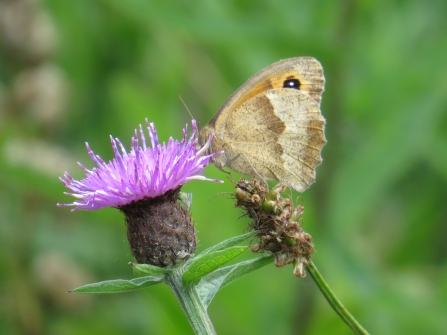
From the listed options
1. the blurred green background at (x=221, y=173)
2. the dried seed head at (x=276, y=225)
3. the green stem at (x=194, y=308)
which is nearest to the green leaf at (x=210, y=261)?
the green stem at (x=194, y=308)

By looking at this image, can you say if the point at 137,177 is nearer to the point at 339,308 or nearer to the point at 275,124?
the point at 339,308

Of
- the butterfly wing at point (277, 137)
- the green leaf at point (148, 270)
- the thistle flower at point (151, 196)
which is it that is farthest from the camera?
the butterfly wing at point (277, 137)

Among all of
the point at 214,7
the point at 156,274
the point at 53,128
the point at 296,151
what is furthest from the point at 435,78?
the point at 53,128

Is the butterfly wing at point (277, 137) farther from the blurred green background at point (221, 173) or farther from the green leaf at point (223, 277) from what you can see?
the green leaf at point (223, 277)

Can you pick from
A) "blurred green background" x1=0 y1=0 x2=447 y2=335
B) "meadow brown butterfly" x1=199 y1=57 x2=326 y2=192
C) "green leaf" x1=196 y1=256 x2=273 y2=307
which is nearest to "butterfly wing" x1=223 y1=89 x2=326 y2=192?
"meadow brown butterfly" x1=199 y1=57 x2=326 y2=192

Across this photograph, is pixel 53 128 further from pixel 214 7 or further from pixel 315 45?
pixel 315 45
